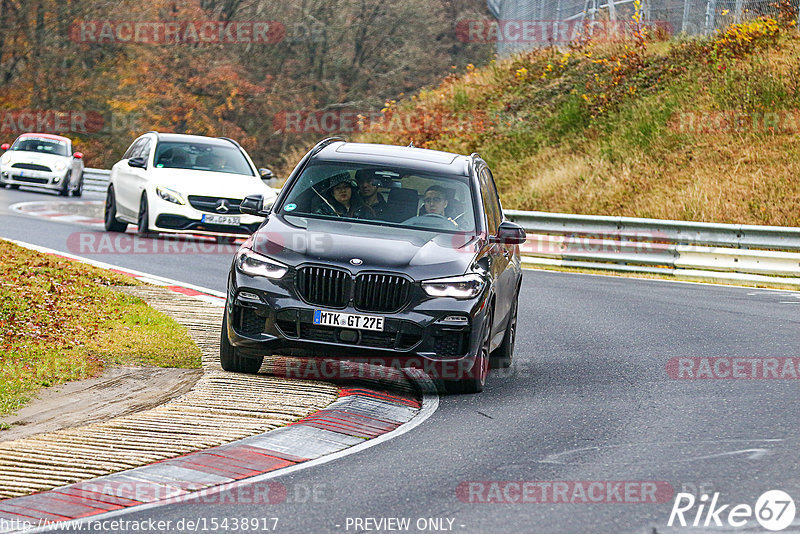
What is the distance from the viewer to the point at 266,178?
21.8 m

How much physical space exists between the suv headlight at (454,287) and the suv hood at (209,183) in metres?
11.6

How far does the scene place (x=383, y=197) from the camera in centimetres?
1050

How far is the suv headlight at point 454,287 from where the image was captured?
9250 mm

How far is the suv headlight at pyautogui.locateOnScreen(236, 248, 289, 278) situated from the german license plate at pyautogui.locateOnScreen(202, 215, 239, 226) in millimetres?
11017

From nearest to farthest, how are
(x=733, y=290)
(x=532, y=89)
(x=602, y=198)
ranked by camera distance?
1. (x=733, y=290)
2. (x=602, y=198)
3. (x=532, y=89)

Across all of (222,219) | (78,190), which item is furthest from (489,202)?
(78,190)

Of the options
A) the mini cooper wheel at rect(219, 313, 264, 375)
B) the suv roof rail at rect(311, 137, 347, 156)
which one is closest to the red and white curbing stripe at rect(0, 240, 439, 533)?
the mini cooper wheel at rect(219, 313, 264, 375)

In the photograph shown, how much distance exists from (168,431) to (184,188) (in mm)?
13331

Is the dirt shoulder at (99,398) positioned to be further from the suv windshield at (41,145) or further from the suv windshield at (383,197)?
the suv windshield at (41,145)

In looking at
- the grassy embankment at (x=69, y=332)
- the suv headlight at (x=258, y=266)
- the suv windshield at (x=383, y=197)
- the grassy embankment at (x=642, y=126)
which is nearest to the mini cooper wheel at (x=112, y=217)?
the grassy embankment at (x=69, y=332)

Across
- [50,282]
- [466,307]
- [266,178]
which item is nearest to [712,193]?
[266,178]

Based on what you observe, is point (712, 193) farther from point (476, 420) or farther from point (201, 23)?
point (201, 23)

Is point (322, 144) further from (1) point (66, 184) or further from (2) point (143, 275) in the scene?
(1) point (66, 184)

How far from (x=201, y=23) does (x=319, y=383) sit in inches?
1913
